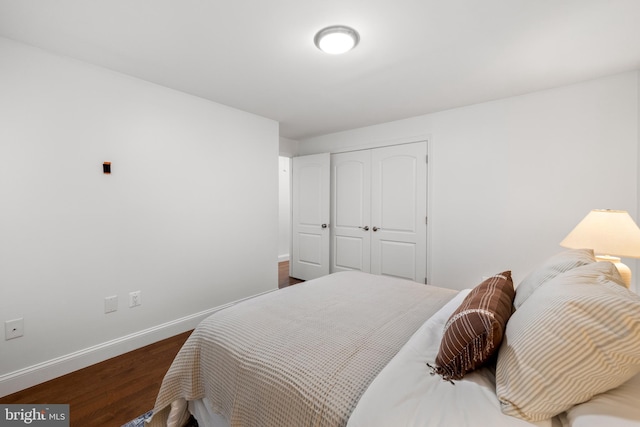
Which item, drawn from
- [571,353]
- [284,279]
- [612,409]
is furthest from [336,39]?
[284,279]

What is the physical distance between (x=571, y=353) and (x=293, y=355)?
0.90m

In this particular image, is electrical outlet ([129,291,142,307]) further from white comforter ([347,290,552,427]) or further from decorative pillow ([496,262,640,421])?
decorative pillow ([496,262,640,421])

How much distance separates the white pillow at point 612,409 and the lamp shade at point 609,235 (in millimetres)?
1373

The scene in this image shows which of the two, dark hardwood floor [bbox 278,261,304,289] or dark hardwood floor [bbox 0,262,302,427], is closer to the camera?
dark hardwood floor [bbox 0,262,302,427]

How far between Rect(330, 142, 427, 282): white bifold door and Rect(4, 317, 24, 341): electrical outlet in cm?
323

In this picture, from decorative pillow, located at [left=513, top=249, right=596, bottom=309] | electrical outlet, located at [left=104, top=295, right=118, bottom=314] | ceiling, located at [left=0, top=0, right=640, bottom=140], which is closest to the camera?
decorative pillow, located at [left=513, top=249, right=596, bottom=309]

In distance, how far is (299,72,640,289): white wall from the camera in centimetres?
229

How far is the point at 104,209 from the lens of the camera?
2.22m

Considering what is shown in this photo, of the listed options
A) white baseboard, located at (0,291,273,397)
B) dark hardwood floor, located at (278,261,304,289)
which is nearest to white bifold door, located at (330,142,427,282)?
dark hardwood floor, located at (278,261,304,289)

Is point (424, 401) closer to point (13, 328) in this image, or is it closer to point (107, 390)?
point (107, 390)

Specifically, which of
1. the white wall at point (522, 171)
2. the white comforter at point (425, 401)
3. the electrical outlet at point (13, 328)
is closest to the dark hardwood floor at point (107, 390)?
the electrical outlet at point (13, 328)

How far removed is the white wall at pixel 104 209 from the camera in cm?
186

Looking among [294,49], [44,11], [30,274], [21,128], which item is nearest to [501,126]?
[294,49]

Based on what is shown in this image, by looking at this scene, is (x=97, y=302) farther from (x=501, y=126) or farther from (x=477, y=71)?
(x=501, y=126)
